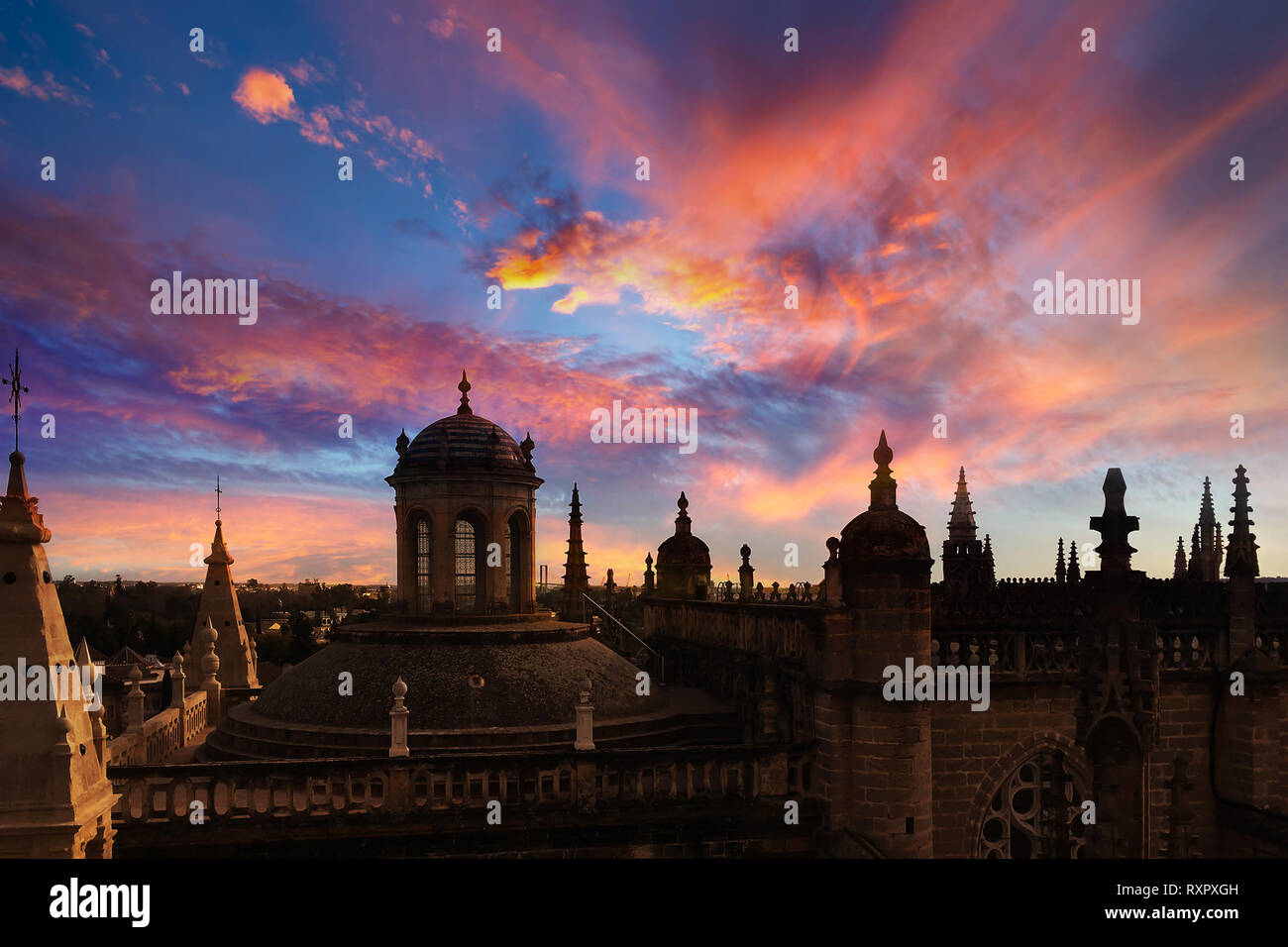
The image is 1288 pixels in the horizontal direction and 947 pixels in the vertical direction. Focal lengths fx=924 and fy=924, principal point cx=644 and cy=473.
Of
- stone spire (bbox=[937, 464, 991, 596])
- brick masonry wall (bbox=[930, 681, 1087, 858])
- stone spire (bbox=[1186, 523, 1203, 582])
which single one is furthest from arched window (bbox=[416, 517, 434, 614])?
stone spire (bbox=[1186, 523, 1203, 582])

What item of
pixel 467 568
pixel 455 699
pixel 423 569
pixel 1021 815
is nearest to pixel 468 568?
pixel 467 568

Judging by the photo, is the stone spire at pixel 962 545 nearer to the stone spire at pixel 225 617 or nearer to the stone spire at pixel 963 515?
the stone spire at pixel 963 515

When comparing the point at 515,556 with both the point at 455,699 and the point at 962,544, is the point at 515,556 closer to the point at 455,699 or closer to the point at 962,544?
the point at 455,699

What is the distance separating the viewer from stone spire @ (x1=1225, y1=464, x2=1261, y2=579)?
780 inches

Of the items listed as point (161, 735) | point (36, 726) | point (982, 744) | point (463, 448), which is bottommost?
point (161, 735)

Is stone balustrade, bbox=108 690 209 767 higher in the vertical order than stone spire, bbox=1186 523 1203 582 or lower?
lower

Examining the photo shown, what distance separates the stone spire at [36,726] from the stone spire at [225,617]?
83.9ft

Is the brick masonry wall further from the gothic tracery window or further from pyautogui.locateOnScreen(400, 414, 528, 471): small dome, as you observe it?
pyautogui.locateOnScreen(400, 414, 528, 471): small dome

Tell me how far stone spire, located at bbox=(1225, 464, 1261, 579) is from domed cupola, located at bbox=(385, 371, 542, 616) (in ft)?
51.7

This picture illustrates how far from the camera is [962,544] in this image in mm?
55688

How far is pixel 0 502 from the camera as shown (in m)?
11.7

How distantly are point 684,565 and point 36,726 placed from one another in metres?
20.2
